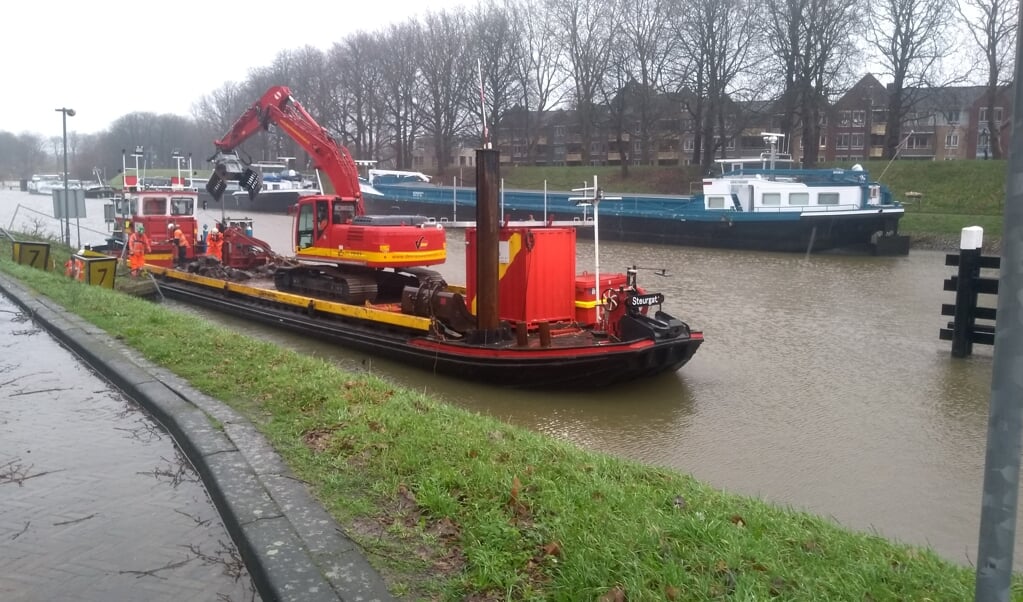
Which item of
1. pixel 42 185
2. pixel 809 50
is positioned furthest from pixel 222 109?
pixel 809 50

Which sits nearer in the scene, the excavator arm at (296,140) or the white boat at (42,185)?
the excavator arm at (296,140)

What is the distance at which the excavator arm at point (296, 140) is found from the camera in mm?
16656

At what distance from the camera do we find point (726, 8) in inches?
1850

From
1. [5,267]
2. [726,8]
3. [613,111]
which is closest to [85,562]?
[5,267]

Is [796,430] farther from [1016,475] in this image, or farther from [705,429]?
[1016,475]

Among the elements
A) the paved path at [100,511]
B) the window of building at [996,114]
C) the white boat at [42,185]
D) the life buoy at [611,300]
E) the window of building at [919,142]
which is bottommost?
the paved path at [100,511]

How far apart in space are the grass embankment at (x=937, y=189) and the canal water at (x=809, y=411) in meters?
16.6

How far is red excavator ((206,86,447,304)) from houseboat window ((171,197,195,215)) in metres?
4.22

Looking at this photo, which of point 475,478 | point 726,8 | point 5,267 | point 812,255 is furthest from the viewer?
point 726,8

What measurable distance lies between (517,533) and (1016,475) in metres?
2.27

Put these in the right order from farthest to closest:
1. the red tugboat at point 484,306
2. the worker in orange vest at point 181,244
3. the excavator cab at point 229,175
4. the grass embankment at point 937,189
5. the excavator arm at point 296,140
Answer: the grass embankment at point 937,189 → the worker in orange vest at point 181,244 → the excavator cab at point 229,175 → the excavator arm at point 296,140 → the red tugboat at point 484,306

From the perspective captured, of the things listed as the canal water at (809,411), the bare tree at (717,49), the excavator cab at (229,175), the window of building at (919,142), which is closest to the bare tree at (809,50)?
the bare tree at (717,49)

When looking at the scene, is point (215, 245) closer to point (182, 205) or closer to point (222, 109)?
point (182, 205)

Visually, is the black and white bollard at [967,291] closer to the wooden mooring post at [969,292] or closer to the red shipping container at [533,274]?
the wooden mooring post at [969,292]
